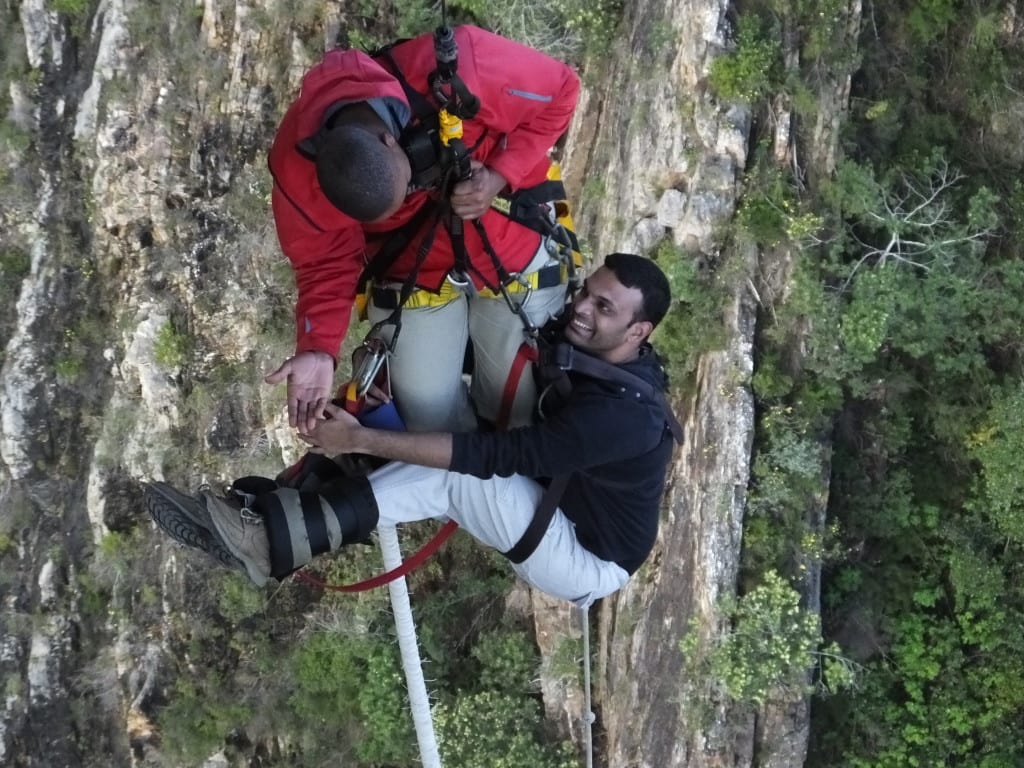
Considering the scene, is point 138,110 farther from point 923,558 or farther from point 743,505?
point 923,558

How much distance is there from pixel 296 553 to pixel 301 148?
1.58m

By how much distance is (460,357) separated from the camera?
3.62 m

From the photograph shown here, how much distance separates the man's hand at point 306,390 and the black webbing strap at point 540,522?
1092mm

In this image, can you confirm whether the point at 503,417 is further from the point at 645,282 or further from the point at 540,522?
the point at 645,282

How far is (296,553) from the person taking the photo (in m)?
3.08

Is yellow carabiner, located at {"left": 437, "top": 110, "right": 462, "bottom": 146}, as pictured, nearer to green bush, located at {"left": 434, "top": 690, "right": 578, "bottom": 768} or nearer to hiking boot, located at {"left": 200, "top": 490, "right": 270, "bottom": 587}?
hiking boot, located at {"left": 200, "top": 490, "right": 270, "bottom": 587}

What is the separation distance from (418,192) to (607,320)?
1.03 m

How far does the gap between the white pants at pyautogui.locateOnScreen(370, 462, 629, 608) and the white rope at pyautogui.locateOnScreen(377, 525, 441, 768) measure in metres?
0.26

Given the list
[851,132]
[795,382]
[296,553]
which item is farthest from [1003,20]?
[296,553]

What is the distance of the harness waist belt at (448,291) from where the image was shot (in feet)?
10.8

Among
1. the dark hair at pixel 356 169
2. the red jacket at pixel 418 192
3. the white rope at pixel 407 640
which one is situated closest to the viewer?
the dark hair at pixel 356 169

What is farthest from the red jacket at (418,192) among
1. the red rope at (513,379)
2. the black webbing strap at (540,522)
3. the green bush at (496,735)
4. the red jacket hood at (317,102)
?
the green bush at (496,735)

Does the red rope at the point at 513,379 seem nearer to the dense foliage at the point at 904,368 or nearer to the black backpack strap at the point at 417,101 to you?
the black backpack strap at the point at 417,101

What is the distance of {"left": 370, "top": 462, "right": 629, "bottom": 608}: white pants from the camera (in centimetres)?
331
